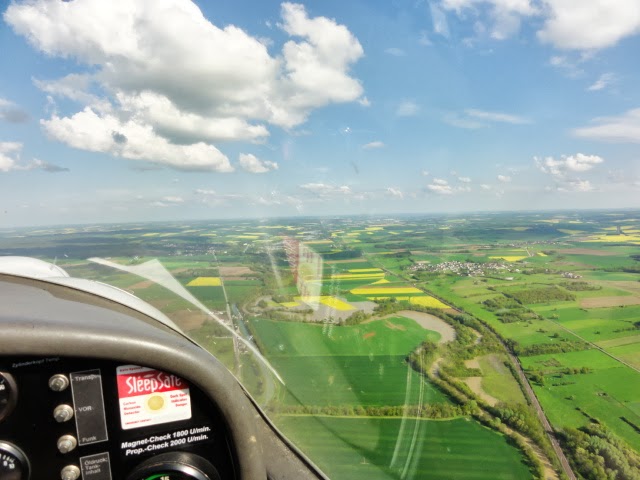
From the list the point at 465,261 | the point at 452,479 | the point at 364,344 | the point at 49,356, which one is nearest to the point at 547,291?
the point at 465,261

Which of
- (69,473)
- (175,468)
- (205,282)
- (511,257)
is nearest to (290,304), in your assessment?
(205,282)

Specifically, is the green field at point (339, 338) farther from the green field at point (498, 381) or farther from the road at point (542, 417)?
the road at point (542, 417)

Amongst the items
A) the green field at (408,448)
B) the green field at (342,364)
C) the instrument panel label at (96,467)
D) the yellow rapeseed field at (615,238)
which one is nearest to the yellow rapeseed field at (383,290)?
the green field at (342,364)

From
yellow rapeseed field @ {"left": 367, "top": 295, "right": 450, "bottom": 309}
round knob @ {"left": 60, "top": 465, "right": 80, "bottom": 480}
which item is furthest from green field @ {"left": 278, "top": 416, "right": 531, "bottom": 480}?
yellow rapeseed field @ {"left": 367, "top": 295, "right": 450, "bottom": 309}

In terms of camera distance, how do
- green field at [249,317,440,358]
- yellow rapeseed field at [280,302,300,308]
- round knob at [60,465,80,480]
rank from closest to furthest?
round knob at [60,465,80,480], green field at [249,317,440,358], yellow rapeseed field at [280,302,300,308]

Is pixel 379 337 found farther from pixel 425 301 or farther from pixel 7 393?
pixel 7 393

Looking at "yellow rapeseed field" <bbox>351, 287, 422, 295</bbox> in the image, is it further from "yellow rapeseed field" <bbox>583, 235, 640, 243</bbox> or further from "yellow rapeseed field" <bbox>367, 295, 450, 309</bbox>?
"yellow rapeseed field" <bbox>583, 235, 640, 243</bbox>

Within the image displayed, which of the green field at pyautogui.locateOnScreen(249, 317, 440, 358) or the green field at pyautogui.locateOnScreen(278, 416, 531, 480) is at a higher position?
the green field at pyautogui.locateOnScreen(249, 317, 440, 358)
